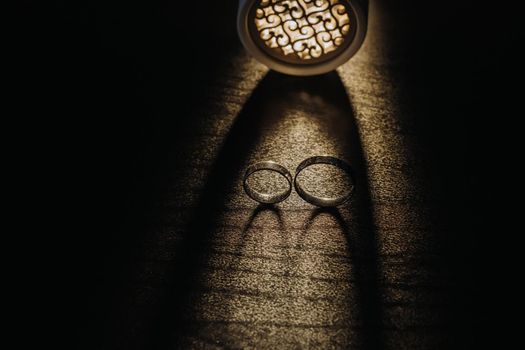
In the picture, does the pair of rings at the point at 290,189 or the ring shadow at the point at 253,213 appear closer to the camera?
the ring shadow at the point at 253,213

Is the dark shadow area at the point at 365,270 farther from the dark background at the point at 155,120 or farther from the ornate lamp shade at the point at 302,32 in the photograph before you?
the ornate lamp shade at the point at 302,32

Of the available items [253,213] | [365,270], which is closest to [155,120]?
[253,213]

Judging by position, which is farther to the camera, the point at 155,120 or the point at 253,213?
the point at 155,120

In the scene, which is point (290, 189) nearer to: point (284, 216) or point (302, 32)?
point (284, 216)

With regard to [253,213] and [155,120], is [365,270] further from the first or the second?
[155,120]

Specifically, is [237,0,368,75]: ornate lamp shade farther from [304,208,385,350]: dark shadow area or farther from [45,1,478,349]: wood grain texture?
[304,208,385,350]: dark shadow area

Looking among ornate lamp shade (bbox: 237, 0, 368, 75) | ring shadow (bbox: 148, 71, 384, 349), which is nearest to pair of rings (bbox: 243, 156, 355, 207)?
ring shadow (bbox: 148, 71, 384, 349)

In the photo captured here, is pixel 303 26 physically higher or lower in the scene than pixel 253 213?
higher

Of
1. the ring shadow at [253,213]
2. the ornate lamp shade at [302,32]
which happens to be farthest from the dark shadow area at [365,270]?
the ornate lamp shade at [302,32]
